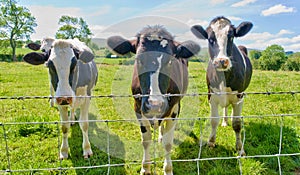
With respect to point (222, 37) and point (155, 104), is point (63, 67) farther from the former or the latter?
point (222, 37)

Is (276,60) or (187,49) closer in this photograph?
(187,49)

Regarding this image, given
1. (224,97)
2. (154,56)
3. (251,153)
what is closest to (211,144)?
(251,153)

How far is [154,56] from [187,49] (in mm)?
626

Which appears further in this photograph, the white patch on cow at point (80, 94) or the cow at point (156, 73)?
the white patch on cow at point (80, 94)

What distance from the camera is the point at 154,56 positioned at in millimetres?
3252

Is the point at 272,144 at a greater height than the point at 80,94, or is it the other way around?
the point at 80,94

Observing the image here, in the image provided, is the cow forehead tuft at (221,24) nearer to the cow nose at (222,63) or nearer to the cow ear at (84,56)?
the cow nose at (222,63)

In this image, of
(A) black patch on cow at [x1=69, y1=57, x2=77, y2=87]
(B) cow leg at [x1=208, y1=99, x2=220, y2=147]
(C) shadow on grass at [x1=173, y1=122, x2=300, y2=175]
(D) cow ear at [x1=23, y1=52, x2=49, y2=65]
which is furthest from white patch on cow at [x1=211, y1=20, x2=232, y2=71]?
(D) cow ear at [x1=23, y1=52, x2=49, y2=65]

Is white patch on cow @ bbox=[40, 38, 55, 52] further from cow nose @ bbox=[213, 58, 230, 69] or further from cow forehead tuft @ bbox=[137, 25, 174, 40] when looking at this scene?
cow nose @ bbox=[213, 58, 230, 69]

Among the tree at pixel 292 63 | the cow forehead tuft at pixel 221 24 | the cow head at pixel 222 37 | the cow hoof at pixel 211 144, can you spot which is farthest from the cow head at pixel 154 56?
the tree at pixel 292 63

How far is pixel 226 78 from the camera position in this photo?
175 inches

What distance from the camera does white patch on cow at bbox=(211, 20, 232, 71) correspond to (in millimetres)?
4244

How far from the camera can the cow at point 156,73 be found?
10.2 ft

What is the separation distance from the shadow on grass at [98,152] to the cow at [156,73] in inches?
22.4
